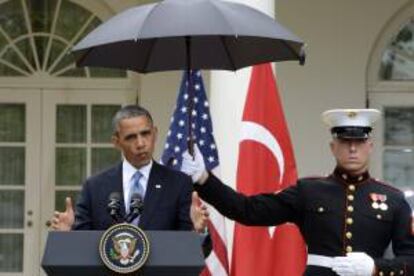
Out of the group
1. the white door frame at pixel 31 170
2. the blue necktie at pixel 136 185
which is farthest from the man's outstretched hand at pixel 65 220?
the white door frame at pixel 31 170

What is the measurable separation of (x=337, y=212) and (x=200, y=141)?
6.10 ft

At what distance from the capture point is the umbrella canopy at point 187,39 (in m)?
4.15

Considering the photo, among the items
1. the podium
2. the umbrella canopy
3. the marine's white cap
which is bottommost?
the podium

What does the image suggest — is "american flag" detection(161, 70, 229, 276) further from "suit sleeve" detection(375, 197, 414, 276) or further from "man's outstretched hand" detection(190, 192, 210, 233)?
"suit sleeve" detection(375, 197, 414, 276)

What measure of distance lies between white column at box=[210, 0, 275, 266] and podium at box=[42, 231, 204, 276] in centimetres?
281

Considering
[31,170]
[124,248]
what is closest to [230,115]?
[124,248]

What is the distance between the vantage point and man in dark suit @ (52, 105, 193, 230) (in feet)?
13.7

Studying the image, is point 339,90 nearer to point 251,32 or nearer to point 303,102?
point 303,102

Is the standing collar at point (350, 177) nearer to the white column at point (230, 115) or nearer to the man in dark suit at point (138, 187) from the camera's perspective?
the man in dark suit at point (138, 187)

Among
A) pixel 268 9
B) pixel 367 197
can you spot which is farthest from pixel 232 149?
pixel 367 197

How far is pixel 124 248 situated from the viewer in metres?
3.74

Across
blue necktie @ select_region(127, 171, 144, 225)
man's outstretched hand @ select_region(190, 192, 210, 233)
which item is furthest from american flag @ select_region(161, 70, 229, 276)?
man's outstretched hand @ select_region(190, 192, 210, 233)

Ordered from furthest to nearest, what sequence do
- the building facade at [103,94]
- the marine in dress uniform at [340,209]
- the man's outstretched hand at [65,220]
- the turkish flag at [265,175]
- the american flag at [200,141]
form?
the building facade at [103,94]
the turkish flag at [265,175]
the american flag at [200,141]
the marine in dress uniform at [340,209]
the man's outstretched hand at [65,220]

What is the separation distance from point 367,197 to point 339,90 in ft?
17.0
